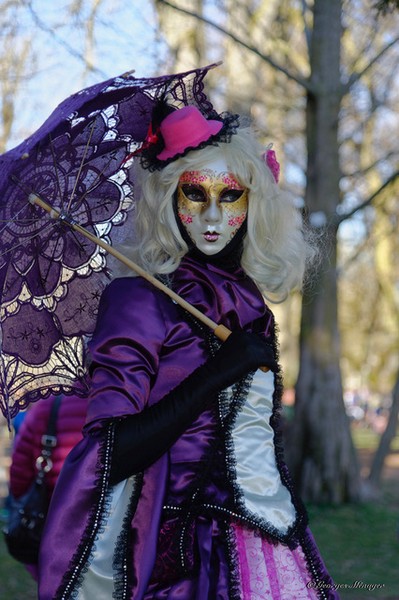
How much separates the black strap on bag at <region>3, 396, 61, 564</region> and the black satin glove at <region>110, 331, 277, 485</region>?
5.75 feet

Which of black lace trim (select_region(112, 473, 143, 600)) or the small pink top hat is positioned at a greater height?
the small pink top hat

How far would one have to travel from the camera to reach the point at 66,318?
2.79 meters

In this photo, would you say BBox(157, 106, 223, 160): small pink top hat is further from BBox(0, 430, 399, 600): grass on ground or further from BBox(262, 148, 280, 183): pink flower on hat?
BBox(0, 430, 399, 600): grass on ground

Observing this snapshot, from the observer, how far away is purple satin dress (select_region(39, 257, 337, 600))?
2.18m

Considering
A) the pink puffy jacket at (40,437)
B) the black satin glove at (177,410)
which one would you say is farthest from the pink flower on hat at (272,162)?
the pink puffy jacket at (40,437)

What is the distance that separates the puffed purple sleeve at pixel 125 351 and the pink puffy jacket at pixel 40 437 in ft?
5.30

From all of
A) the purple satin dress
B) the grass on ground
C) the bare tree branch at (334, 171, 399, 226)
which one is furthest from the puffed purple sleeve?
the bare tree branch at (334, 171, 399, 226)

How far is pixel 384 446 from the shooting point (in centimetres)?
935

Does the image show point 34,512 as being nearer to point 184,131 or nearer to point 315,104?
point 184,131

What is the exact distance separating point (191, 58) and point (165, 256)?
9.02 meters

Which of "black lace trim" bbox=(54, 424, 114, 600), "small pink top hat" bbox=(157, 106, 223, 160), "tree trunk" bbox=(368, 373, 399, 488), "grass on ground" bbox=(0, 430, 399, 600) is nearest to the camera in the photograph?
"black lace trim" bbox=(54, 424, 114, 600)

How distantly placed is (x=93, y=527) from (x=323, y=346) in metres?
6.39

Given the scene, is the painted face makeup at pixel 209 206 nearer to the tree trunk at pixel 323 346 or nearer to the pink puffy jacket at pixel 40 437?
the pink puffy jacket at pixel 40 437

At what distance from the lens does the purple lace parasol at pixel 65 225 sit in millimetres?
2736
